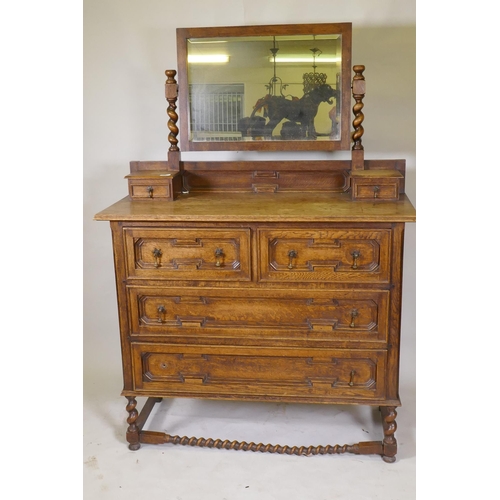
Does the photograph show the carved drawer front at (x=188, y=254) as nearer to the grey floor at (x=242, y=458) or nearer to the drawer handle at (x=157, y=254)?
the drawer handle at (x=157, y=254)

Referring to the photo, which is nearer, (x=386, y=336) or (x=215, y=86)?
(x=386, y=336)

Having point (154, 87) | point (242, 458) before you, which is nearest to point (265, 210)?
point (242, 458)

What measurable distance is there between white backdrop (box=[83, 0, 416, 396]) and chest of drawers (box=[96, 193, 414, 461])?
0.78 metres

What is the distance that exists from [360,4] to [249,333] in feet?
6.24

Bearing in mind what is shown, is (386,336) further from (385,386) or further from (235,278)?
(235,278)

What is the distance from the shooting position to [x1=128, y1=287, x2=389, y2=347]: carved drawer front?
2947mm

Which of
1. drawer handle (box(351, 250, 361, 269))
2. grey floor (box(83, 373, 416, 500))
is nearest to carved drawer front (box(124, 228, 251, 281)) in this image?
drawer handle (box(351, 250, 361, 269))

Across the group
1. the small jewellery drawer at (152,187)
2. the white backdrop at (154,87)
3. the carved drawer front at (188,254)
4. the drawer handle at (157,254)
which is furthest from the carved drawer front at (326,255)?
the white backdrop at (154,87)

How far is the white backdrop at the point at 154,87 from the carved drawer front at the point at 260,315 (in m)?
0.90

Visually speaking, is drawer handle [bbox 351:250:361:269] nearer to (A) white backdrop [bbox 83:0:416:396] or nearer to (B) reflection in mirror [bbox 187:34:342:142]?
(B) reflection in mirror [bbox 187:34:342:142]

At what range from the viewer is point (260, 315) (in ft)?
9.86

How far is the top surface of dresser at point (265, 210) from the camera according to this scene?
112 inches

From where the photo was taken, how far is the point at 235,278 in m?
2.96

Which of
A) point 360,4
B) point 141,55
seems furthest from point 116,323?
point 360,4
